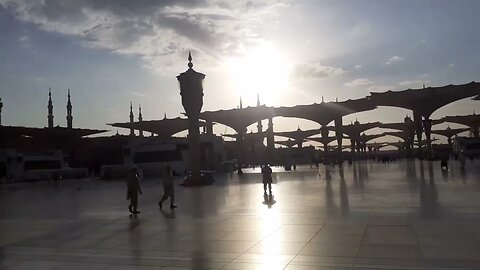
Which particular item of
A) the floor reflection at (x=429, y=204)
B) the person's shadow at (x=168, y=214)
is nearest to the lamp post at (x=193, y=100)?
the person's shadow at (x=168, y=214)

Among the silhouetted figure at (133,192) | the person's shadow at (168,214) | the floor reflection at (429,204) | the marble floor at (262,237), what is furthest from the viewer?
the silhouetted figure at (133,192)

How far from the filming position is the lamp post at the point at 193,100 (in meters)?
25.5

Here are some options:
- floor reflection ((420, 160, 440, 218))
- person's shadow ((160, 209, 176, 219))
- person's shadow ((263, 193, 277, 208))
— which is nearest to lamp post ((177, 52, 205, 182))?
person's shadow ((263, 193, 277, 208))

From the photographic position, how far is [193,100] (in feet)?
84.1

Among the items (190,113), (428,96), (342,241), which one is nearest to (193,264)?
(342,241)

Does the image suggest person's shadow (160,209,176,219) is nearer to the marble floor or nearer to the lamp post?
the marble floor

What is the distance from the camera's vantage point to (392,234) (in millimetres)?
7922

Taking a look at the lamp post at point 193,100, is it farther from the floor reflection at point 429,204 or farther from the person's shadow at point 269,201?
the floor reflection at point 429,204

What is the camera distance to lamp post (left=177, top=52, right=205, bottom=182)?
25453 mm

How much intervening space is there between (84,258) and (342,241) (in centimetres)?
425

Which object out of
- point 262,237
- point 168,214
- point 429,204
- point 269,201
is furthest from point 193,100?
point 262,237

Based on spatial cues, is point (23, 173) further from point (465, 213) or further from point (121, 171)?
point (465, 213)

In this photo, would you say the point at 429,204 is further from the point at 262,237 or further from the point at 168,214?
the point at 168,214

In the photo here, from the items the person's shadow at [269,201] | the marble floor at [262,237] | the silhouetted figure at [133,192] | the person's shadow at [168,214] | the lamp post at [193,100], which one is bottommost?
the marble floor at [262,237]
